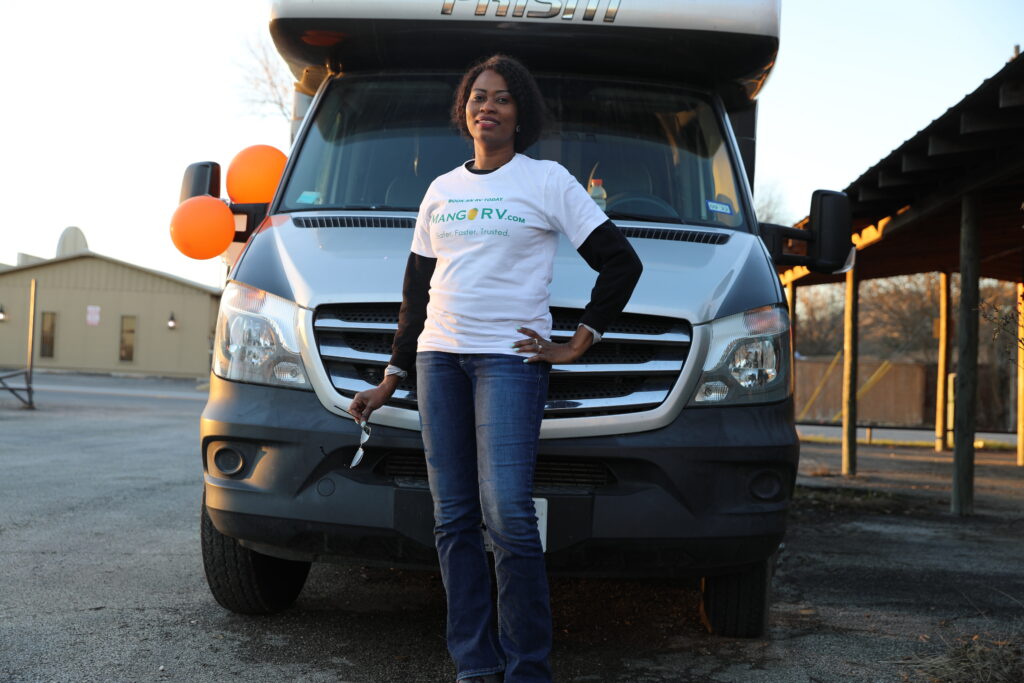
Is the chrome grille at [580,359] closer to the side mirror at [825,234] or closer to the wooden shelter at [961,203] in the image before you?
the side mirror at [825,234]

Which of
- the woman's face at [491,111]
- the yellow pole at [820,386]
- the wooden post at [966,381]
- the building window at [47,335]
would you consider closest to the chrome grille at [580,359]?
the woman's face at [491,111]

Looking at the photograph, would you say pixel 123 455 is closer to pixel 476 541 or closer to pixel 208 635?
pixel 208 635

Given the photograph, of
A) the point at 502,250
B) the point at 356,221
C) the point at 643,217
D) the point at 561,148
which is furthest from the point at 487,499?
the point at 561,148

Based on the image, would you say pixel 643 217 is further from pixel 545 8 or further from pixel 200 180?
pixel 200 180

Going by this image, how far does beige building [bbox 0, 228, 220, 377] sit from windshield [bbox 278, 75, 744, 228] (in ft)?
122

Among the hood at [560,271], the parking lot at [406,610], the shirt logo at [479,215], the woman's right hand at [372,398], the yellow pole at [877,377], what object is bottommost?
the parking lot at [406,610]

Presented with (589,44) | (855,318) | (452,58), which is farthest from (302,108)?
(855,318)

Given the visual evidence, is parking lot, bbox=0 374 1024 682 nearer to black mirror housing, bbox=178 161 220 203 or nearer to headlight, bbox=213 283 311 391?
headlight, bbox=213 283 311 391

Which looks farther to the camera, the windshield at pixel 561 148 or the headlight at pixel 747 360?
the windshield at pixel 561 148

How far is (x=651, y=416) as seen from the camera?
3.56 metres

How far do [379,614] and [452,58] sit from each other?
2479mm

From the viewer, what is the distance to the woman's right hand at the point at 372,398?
132 inches

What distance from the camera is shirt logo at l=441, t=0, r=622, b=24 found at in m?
4.63

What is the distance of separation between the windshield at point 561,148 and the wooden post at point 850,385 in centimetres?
824
